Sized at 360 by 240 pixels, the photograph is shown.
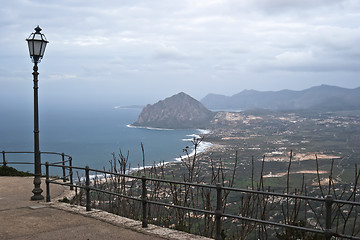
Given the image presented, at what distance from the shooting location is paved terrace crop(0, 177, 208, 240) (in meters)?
6.24

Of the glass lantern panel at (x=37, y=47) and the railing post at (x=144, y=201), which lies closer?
the railing post at (x=144, y=201)

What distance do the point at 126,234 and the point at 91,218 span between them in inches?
55.5

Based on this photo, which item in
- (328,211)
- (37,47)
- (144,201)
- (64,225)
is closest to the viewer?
(328,211)

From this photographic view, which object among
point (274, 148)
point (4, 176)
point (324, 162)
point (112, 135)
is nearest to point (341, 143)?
point (274, 148)

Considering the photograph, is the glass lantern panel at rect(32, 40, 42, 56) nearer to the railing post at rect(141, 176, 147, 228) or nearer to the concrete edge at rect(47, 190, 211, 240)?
the concrete edge at rect(47, 190, 211, 240)

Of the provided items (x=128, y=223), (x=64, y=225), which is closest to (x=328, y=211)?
(x=128, y=223)

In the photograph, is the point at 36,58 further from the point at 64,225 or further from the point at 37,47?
the point at 64,225

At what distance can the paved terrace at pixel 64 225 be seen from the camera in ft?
20.5

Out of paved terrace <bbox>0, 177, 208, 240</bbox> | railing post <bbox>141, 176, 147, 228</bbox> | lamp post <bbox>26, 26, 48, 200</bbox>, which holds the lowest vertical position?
paved terrace <bbox>0, 177, 208, 240</bbox>

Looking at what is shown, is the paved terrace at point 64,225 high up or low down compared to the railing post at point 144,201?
down

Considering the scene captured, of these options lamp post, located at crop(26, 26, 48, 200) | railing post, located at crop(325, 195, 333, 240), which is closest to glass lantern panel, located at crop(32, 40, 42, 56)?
lamp post, located at crop(26, 26, 48, 200)

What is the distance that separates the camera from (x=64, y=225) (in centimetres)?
693

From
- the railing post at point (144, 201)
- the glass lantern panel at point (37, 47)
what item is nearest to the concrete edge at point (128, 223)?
the railing post at point (144, 201)

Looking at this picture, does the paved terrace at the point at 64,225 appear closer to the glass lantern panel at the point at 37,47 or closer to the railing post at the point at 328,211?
the railing post at the point at 328,211
